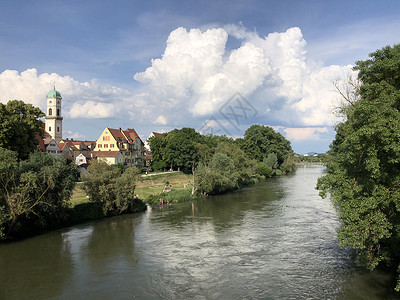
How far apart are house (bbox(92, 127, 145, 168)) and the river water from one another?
169 ft

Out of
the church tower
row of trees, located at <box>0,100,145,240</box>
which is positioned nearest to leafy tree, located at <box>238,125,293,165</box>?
the church tower

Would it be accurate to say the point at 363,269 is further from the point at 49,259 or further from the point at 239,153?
the point at 239,153

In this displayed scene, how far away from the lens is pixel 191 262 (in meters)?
23.8

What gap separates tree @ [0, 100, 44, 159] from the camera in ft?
123

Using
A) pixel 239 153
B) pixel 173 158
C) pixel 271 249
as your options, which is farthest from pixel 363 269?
pixel 173 158

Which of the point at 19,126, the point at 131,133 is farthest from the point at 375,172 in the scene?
the point at 131,133

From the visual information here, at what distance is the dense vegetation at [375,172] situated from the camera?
48.1ft

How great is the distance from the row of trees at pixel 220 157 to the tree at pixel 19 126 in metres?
26.8

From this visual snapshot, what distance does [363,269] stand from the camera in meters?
21.6

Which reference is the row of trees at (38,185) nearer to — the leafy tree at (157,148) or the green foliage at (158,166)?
the green foliage at (158,166)

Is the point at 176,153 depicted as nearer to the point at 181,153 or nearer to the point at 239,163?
the point at 181,153

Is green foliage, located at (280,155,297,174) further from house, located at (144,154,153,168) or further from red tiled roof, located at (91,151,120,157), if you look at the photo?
red tiled roof, located at (91,151,120,157)

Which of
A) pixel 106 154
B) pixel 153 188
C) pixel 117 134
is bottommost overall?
pixel 153 188

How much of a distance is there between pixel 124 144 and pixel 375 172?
82.9 metres
